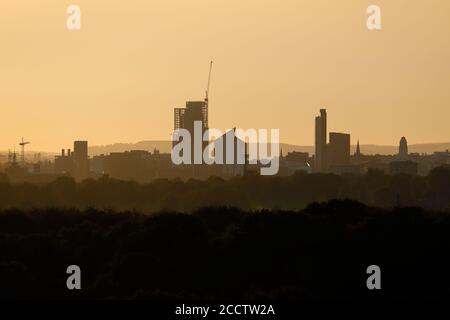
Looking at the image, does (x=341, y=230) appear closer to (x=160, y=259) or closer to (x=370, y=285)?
(x=160, y=259)

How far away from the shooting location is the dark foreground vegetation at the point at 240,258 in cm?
6769

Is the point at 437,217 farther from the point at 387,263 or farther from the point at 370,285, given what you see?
the point at 370,285

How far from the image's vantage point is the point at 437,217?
104m

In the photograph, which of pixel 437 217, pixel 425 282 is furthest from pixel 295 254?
pixel 437 217

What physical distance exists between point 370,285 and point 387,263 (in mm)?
9868

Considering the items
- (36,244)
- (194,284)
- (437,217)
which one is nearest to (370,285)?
(194,284)

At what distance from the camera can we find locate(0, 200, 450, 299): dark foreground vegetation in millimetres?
67688

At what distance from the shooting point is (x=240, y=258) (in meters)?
78.2

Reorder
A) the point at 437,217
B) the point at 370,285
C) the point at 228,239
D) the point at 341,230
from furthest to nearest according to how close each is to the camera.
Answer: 1. the point at 437,217
2. the point at 341,230
3. the point at 228,239
4. the point at 370,285

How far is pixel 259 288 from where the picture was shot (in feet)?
222
